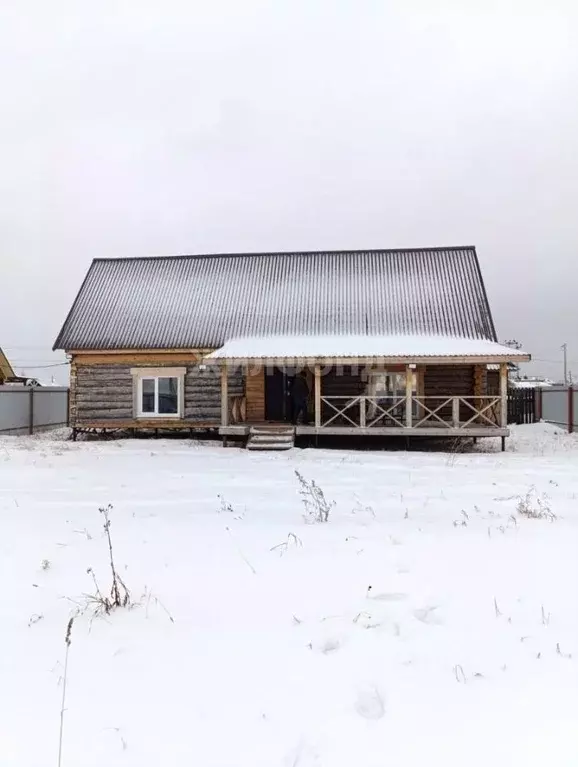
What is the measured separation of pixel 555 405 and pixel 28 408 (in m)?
19.6

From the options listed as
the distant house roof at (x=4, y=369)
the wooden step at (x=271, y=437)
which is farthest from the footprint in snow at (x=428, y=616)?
the distant house roof at (x=4, y=369)

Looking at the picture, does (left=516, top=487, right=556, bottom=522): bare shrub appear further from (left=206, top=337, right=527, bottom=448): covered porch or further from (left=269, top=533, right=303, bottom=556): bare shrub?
(left=206, top=337, right=527, bottom=448): covered porch

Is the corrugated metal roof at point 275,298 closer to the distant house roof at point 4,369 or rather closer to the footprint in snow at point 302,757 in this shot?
the distant house roof at point 4,369

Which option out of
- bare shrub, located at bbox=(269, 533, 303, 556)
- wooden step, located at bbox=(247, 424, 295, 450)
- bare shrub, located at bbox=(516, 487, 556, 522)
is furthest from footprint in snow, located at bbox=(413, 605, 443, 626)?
wooden step, located at bbox=(247, 424, 295, 450)

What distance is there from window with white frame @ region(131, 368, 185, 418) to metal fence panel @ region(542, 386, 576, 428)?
13.7 m

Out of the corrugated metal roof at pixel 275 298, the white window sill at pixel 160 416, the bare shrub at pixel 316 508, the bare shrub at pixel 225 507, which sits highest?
the corrugated metal roof at pixel 275 298

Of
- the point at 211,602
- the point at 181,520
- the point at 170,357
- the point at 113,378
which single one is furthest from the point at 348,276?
the point at 211,602

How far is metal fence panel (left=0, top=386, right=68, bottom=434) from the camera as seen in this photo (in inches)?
734

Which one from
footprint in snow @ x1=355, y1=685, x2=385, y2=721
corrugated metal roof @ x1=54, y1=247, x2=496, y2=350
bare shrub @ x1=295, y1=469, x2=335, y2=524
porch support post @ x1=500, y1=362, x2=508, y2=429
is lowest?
footprint in snow @ x1=355, y1=685, x2=385, y2=721

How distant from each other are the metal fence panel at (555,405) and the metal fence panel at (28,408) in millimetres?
19158

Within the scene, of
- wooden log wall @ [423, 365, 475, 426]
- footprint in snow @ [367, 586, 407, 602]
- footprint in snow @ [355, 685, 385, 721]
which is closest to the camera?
footprint in snow @ [355, 685, 385, 721]

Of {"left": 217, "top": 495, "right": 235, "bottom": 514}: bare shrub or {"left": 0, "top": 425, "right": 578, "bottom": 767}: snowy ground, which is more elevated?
{"left": 217, "top": 495, "right": 235, "bottom": 514}: bare shrub

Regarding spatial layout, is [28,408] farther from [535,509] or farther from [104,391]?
[535,509]

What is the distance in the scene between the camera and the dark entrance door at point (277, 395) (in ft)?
58.2
